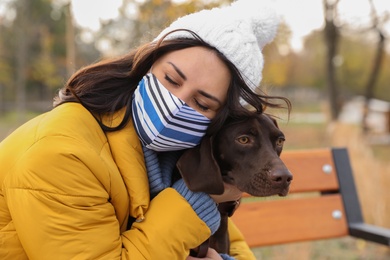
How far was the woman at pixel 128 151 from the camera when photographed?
1761mm

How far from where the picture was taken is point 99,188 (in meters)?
1.83

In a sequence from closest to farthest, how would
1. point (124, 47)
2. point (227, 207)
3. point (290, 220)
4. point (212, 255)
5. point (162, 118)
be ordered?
point (162, 118), point (212, 255), point (227, 207), point (290, 220), point (124, 47)

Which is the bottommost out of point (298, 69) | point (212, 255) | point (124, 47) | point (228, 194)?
point (298, 69)

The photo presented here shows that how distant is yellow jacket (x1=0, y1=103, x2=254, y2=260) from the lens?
1749 millimetres

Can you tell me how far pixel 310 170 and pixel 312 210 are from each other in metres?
0.23

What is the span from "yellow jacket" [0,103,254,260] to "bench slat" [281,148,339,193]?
1289 mm

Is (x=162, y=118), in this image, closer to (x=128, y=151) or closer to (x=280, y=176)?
(x=128, y=151)

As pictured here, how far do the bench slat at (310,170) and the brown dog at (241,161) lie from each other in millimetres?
1002

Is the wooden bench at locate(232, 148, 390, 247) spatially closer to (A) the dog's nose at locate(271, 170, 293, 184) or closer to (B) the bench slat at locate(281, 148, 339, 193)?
(B) the bench slat at locate(281, 148, 339, 193)

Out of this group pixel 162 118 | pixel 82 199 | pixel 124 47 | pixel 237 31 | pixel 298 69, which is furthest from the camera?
pixel 298 69

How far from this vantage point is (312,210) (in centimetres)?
324

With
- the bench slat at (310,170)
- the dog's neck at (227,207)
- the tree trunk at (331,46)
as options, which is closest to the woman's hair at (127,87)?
the dog's neck at (227,207)

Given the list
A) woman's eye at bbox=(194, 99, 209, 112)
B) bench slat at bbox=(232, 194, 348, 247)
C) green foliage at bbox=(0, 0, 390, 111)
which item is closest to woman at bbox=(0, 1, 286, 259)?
woman's eye at bbox=(194, 99, 209, 112)


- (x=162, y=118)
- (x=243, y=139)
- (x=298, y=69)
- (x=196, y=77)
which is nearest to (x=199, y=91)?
(x=196, y=77)
